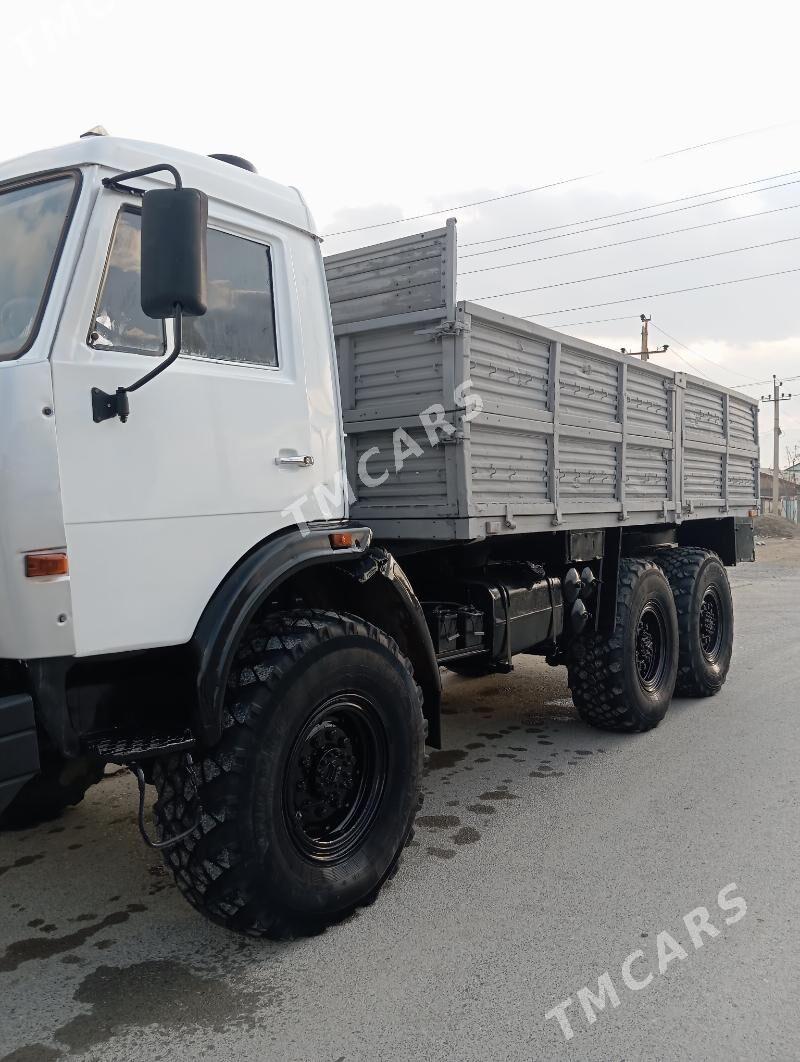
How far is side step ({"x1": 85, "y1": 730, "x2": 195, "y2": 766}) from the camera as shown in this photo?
2619 mm

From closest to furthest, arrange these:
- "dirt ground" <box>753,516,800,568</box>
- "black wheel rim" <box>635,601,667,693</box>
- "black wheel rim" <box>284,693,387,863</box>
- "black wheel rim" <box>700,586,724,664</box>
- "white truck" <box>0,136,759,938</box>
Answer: "white truck" <box>0,136,759,938</box>
"black wheel rim" <box>284,693,387,863</box>
"black wheel rim" <box>635,601,667,693</box>
"black wheel rim" <box>700,586,724,664</box>
"dirt ground" <box>753,516,800,568</box>

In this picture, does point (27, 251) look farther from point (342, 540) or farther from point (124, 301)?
point (342, 540)

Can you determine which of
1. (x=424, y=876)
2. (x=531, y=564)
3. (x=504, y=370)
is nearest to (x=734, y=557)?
(x=531, y=564)

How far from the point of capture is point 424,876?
372cm

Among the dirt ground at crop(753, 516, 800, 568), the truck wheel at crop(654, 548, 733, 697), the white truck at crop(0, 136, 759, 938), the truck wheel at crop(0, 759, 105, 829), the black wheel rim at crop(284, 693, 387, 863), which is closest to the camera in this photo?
the white truck at crop(0, 136, 759, 938)

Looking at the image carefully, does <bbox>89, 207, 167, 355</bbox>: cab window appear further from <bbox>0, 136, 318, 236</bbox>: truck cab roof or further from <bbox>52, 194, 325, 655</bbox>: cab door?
<bbox>0, 136, 318, 236</bbox>: truck cab roof

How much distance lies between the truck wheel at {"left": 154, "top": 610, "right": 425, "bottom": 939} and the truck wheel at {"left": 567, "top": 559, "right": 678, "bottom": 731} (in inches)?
95.5

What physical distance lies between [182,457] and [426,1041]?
1.92 meters

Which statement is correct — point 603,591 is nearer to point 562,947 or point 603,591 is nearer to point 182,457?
point 562,947

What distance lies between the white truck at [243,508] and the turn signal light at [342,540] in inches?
0.4

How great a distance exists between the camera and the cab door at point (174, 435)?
2.57 meters

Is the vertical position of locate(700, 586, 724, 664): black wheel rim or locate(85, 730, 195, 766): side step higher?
locate(85, 730, 195, 766): side step

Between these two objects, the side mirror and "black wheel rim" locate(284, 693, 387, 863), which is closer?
the side mirror

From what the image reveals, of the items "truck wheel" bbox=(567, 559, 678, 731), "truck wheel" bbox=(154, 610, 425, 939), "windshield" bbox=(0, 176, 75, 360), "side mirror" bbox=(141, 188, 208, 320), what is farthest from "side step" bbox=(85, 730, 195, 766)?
"truck wheel" bbox=(567, 559, 678, 731)
